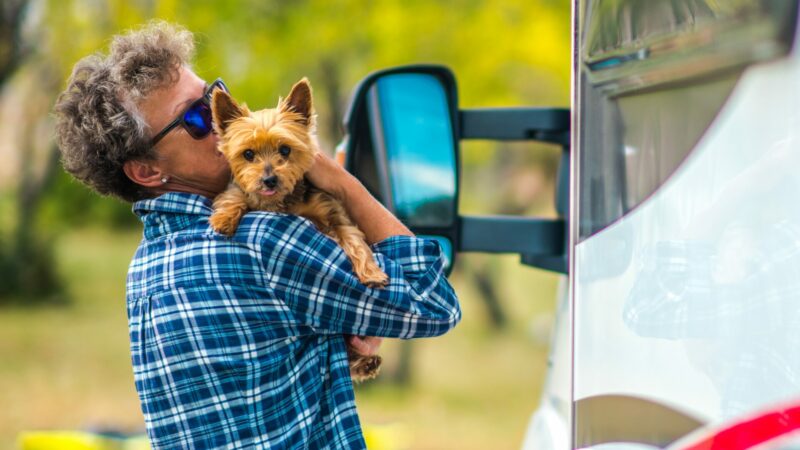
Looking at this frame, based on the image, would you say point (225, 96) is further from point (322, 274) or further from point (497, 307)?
point (497, 307)

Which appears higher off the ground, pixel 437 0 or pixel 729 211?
pixel 437 0

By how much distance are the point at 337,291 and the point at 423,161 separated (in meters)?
0.91

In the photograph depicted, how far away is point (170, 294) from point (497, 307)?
9255 mm

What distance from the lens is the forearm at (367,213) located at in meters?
1.81

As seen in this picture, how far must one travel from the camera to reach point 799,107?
121 centimetres

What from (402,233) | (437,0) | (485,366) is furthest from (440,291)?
(485,366)

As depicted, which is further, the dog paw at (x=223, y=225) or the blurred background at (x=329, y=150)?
the blurred background at (x=329, y=150)

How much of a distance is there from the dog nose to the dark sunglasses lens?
0.21 meters

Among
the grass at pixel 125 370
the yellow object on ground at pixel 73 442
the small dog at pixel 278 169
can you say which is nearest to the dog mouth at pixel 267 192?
the small dog at pixel 278 169

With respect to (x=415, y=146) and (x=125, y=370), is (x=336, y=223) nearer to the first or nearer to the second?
(x=415, y=146)

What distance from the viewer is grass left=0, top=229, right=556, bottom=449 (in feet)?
28.1

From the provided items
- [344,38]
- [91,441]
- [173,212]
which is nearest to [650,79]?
[173,212]

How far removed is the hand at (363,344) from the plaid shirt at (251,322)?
0.14 metres

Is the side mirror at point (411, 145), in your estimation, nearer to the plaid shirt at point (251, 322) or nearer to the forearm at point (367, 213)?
the forearm at point (367, 213)
